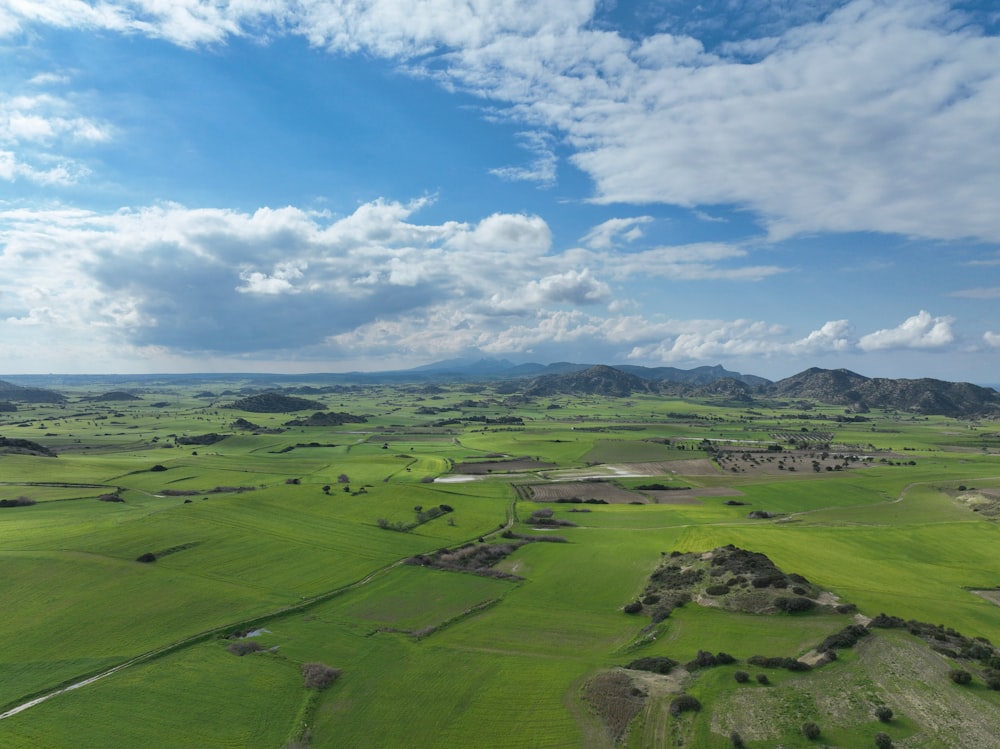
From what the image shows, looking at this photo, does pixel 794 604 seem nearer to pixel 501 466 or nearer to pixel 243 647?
pixel 243 647

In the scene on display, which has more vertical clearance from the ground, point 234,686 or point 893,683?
point 893,683

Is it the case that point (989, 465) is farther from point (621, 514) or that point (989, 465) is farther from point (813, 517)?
point (621, 514)

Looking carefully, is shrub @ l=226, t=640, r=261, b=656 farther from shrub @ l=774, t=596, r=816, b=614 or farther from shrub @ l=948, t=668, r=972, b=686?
shrub @ l=948, t=668, r=972, b=686

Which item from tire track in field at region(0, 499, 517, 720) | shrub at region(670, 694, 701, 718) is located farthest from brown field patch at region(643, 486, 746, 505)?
shrub at region(670, 694, 701, 718)

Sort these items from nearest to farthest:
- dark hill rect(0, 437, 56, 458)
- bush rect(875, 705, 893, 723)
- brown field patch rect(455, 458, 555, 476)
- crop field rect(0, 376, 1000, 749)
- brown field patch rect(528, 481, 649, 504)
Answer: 1. bush rect(875, 705, 893, 723)
2. crop field rect(0, 376, 1000, 749)
3. brown field patch rect(528, 481, 649, 504)
4. dark hill rect(0, 437, 56, 458)
5. brown field patch rect(455, 458, 555, 476)

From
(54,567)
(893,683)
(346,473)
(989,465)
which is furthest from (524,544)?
(989,465)

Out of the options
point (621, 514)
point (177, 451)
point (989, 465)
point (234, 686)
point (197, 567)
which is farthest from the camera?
point (177, 451)
